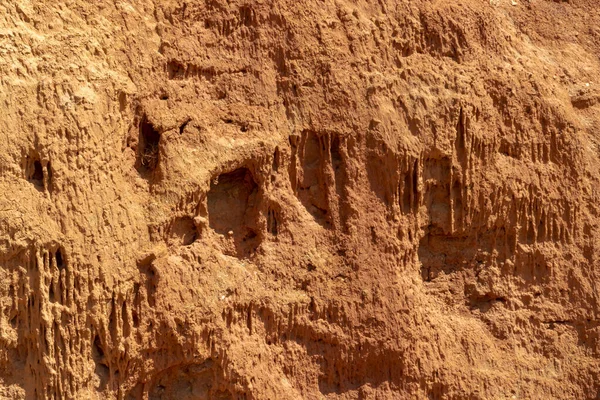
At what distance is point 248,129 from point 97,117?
0.94 metres

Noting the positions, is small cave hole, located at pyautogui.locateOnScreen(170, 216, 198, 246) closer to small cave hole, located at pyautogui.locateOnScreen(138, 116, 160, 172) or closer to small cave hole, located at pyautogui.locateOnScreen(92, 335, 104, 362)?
small cave hole, located at pyautogui.locateOnScreen(138, 116, 160, 172)

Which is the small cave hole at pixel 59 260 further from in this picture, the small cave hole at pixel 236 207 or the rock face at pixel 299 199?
the small cave hole at pixel 236 207

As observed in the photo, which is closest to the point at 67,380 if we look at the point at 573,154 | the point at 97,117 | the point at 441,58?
the point at 97,117

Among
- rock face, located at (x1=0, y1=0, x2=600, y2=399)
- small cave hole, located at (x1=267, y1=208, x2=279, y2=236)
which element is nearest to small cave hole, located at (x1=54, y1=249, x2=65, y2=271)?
rock face, located at (x1=0, y1=0, x2=600, y2=399)

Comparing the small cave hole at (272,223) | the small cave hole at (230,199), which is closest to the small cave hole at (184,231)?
the small cave hole at (230,199)

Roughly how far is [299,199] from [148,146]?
1003 millimetres

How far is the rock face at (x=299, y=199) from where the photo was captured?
212 inches

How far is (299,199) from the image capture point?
610cm

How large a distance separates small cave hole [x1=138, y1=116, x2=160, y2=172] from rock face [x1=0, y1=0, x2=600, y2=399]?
2 centimetres

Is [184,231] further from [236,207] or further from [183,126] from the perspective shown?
[183,126]

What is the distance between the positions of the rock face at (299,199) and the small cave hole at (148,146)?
0.02m

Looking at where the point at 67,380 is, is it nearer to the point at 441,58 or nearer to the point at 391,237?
the point at 391,237

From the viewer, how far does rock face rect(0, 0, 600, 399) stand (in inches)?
212

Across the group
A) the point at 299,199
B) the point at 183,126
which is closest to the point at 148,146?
the point at 183,126
